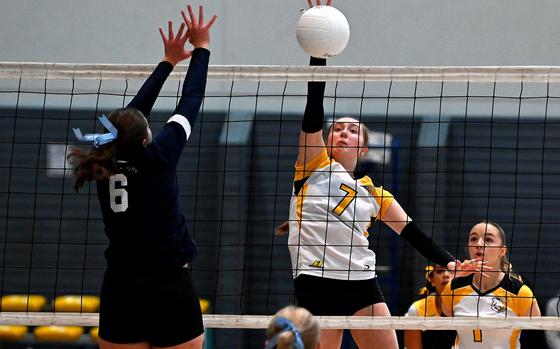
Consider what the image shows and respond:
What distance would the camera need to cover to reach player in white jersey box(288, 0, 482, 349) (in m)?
4.86

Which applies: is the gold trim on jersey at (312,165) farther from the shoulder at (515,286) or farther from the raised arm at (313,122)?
the shoulder at (515,286)

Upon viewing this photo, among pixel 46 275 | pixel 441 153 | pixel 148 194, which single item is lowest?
pixel 46 275

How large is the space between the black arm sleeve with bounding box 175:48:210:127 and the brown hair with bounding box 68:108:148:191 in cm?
20

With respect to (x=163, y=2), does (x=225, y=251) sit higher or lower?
lower

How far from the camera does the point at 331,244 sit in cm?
486

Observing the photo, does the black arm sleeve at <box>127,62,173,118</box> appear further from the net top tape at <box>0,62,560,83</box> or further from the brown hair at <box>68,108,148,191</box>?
the net top tape at <box>0,62,560,83</box>

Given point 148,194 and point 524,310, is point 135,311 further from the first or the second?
point 524,310

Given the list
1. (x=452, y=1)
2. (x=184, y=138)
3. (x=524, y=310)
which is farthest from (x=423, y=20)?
(x=184, y=138)

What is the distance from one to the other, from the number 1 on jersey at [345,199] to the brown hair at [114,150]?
1414 mm

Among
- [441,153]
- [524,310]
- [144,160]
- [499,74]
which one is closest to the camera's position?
[144,160]

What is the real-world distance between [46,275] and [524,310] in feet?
15.1

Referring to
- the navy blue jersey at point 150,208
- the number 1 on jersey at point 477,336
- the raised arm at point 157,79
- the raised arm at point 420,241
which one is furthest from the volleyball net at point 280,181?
the navy blue jersey at point 150,208

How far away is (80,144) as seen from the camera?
8.48 m

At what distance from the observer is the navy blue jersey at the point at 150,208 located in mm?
3770
